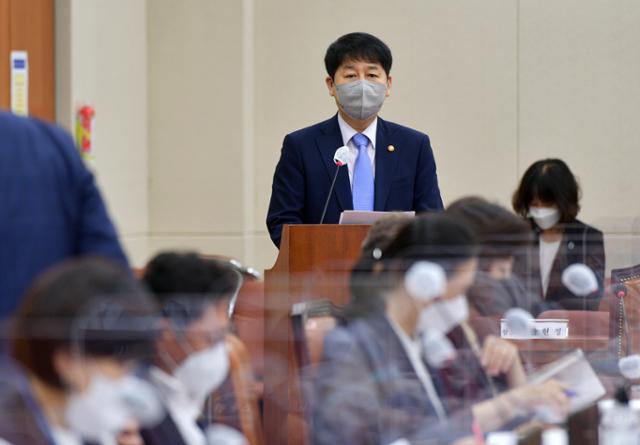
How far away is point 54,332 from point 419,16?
191 inches

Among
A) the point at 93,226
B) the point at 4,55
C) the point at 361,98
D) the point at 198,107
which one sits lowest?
the point at 93,226

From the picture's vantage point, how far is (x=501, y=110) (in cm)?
609

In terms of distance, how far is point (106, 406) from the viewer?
4.89 feet

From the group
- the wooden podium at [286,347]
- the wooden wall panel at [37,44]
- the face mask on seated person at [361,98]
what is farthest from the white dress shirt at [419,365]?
the wooden wall panel at [37,44]

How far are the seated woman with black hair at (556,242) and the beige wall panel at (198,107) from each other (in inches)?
115

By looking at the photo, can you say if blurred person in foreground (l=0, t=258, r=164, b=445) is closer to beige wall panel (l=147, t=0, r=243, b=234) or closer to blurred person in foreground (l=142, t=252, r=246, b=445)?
blurred person in foreground (l=142, t=252, r=246, b=445)

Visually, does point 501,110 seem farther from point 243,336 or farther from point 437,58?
point 243,336

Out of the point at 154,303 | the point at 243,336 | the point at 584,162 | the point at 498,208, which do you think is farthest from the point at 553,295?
the point at 584,162

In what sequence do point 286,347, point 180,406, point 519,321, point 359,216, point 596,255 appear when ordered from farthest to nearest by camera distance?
point 359,216
point 596,255
point 519,321
point 286,347
point 180,406

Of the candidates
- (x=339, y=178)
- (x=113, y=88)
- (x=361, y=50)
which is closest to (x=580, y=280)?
(x=339, y=178)

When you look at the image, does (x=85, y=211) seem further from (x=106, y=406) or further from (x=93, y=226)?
(x=106, y=406)

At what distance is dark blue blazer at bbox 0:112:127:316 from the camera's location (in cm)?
202

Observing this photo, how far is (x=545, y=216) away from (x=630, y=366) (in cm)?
49

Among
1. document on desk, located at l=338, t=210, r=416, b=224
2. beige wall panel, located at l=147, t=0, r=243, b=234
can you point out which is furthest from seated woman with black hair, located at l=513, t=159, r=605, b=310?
beige wall panel, located at l=147, t=0, r=243, b=234
